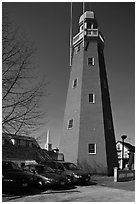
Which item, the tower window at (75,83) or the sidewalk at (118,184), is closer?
the sidewalk at (118,184)

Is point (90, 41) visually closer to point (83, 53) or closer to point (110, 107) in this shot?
point (83, 53)

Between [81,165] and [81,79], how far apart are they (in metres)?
8.31

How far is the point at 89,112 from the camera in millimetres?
23188

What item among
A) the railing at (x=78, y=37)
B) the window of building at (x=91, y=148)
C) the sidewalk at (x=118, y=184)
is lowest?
the sidewalk at (x=118, y=184)

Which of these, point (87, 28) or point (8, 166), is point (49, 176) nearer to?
point (8, 166)

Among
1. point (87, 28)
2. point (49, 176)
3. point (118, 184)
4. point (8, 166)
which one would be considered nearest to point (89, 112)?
point (118, 184)

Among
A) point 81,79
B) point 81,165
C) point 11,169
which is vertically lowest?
point 81,165

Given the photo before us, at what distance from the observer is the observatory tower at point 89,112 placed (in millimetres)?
22203

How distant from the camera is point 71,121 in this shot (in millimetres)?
24031

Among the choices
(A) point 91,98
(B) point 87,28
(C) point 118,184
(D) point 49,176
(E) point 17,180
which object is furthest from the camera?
(B) point 87,28

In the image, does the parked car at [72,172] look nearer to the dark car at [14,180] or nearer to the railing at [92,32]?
the dark car at [14,180]

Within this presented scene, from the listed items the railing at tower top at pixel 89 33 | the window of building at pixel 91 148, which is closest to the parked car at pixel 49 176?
the window of building at pixel 91 148

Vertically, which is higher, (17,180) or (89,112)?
(89,112)

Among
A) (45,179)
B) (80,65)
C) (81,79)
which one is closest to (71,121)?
(81,79)
